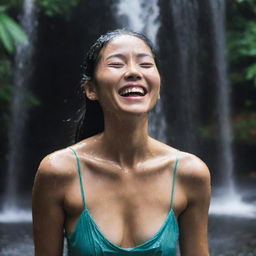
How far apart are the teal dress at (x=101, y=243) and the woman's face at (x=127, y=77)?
0.29 metres

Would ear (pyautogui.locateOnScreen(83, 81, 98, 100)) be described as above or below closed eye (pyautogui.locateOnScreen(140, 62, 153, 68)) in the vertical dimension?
below

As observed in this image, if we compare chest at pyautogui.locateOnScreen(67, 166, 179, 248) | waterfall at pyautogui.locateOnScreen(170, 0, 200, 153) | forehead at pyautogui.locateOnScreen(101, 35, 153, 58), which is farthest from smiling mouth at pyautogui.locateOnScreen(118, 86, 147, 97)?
waterfall at pyautogui.locateOnScreen(170, 0, 200, 153)

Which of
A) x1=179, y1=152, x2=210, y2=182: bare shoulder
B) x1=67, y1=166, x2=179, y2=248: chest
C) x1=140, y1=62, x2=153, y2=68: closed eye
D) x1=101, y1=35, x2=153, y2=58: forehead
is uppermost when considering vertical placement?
x1=101, y1=35, x2=153, y2=58: forehead

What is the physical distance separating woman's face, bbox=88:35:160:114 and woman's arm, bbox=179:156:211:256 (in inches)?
10.1

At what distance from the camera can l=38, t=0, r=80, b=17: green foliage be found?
12.1 m

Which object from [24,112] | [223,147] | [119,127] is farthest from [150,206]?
[223,147]

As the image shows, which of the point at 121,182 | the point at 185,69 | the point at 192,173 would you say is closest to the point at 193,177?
the point at 192,173

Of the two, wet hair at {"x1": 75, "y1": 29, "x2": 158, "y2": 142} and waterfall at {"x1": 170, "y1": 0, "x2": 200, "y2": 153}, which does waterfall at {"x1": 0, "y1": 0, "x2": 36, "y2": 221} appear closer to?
waterfall at {"x1": 170, "y1": 0, "x2": 200, "y2": 153}

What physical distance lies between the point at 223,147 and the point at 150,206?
11.5 meters

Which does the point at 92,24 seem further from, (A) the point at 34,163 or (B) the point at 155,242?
(B) the point at 155,242

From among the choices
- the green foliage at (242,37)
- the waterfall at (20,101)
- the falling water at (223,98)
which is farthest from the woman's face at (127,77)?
the waterfall at (20,101)

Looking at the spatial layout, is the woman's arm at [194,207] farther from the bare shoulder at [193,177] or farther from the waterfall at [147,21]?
the waterfall at [147,21]

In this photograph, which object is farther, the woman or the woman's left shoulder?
the woman's left shoulder

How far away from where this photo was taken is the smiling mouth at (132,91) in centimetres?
202
